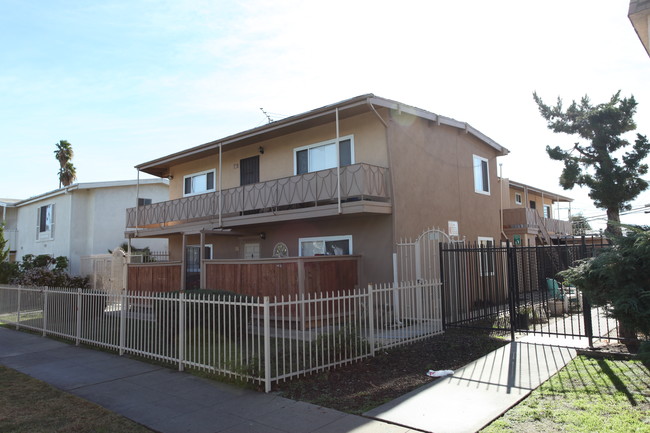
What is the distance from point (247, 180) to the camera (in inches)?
691

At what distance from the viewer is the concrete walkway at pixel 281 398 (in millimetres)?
5344

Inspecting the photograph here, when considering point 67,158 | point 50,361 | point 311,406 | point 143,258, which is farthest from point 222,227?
point 67,158

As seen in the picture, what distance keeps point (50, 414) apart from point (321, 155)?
35.1ft

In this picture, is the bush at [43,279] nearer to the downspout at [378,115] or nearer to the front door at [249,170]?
Answer: the front door at [249,170]

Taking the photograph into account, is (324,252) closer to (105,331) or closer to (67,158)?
(105,331)

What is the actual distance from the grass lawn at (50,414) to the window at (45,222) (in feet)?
72.0

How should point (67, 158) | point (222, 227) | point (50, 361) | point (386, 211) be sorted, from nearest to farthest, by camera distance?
point (50, 361) → point (386, 211) → point (222, 227) → point (67, 158)

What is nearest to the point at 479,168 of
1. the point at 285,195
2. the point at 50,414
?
the point at 285,195

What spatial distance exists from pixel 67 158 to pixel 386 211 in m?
40.4

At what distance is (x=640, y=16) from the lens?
297 inches

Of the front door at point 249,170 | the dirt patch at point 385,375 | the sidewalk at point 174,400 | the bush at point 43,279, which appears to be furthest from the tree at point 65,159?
the dirt patch at point 385,375

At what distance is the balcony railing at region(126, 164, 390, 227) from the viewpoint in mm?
12373

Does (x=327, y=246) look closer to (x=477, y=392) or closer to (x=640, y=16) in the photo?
(x=477, y=392)

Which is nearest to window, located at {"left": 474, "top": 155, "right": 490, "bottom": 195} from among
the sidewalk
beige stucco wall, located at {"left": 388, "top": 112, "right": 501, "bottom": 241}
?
beige stucco wall, located at {"left": 388, "top": 112, "right": 501, "bottom": 241}
